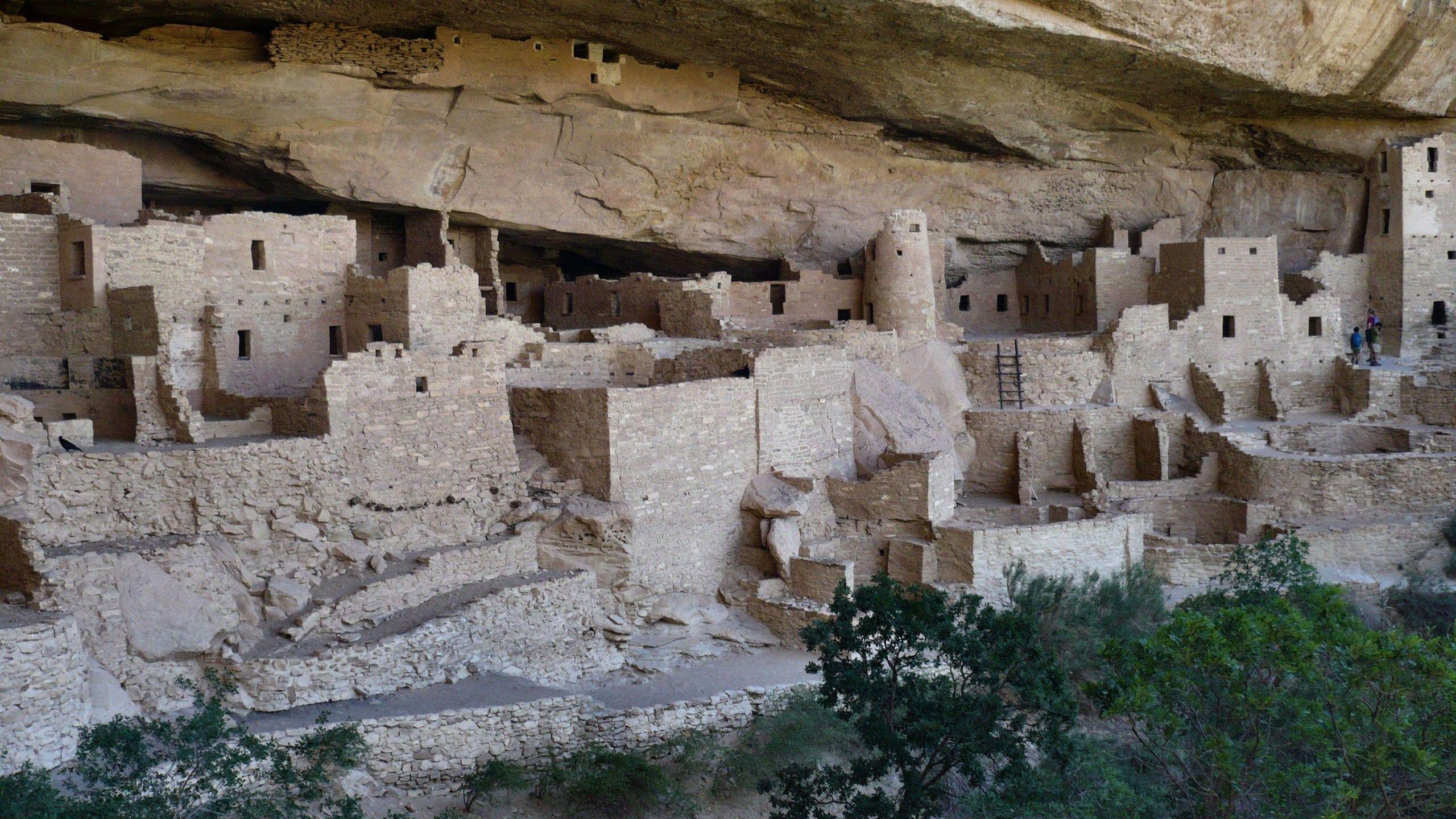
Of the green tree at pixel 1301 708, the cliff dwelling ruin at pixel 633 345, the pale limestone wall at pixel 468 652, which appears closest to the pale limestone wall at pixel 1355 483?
the cliff dwelling ruin at pixel 633 345

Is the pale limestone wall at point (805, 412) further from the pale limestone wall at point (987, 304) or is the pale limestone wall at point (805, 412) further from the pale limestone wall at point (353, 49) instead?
the pale limestone wall at point (987, 304)

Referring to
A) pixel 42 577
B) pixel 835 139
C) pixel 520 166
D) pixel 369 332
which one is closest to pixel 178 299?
pixel 369 332

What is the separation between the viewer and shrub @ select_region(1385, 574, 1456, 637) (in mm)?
17656

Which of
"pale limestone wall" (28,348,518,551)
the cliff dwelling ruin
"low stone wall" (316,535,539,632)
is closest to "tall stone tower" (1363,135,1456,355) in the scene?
the cliff dwelling ruin

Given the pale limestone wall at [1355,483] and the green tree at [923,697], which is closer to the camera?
the green tree at [923,697]

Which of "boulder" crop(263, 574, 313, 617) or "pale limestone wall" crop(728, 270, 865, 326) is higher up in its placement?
"pale limestone wall" crop(728, 270, 865, 326)

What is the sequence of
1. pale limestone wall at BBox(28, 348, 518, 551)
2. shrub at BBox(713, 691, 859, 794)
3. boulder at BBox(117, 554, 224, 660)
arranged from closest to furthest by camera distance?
boulder at BBox(117, 554, 224, 660) < pale limestone wall at BBox(28, 348, 518, 551) < shrub at BBox(713, 691, 859, 794)

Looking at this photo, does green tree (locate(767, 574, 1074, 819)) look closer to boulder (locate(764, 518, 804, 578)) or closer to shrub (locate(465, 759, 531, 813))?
shrub (locate(465, 759, 531, 813))

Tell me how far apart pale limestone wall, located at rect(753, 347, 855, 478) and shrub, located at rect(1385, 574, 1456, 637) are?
6985 mm

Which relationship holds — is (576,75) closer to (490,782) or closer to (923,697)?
(490,782)

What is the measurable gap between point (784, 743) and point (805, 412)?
5.21 meters

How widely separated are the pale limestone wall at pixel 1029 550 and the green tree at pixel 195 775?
303 inches

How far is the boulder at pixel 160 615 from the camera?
11.5m

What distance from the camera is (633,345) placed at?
1856 cm
